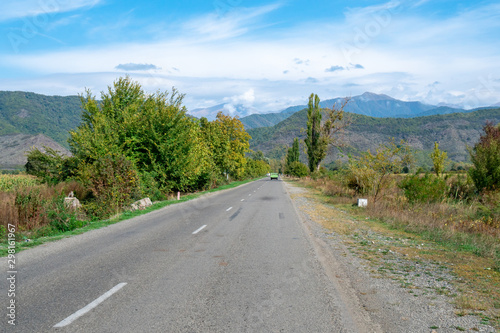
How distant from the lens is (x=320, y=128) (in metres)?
54.8

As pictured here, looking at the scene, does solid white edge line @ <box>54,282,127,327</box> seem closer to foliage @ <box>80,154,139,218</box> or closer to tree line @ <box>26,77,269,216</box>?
foliage @ <box>80,154,139,218</box>

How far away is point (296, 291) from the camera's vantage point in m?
5.34

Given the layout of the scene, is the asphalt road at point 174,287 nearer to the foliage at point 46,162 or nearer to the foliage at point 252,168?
the foliage at point 46,162

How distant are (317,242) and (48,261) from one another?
679cm

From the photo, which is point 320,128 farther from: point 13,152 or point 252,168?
point 13,152

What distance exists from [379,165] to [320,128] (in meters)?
36.3

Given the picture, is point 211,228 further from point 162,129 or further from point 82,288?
point 162,129

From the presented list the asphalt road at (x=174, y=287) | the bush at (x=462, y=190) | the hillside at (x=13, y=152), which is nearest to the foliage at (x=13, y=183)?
the asphalt road at (x=174, y=287)

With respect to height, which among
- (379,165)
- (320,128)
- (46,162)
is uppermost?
(320,128)

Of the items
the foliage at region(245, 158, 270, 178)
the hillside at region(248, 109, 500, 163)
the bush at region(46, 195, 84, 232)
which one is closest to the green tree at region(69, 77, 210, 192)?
the bush at region(46, 195, 84, 232)

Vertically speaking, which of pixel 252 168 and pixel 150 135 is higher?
pixel 150 135

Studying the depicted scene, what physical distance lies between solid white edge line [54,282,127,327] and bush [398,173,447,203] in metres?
15.6

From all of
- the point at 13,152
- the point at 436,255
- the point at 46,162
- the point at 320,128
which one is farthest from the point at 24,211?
the point at 13,152

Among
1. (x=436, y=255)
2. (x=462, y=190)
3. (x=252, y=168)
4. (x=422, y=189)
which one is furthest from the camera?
(x=252, y=168)
